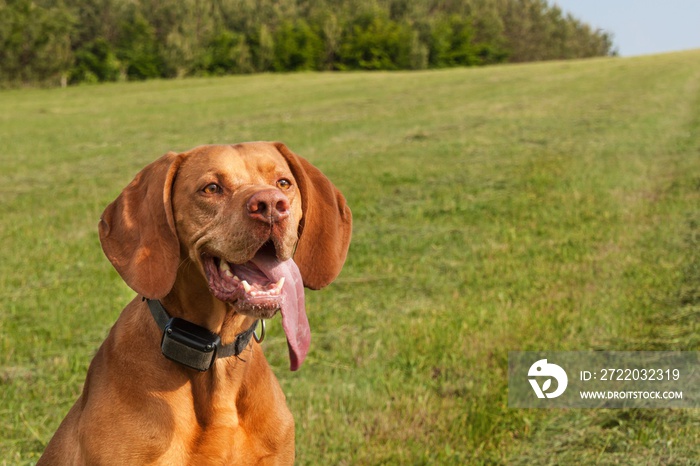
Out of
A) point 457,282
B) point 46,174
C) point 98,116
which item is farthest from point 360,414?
point 98,116

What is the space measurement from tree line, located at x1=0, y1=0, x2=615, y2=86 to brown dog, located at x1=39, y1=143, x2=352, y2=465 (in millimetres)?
55088

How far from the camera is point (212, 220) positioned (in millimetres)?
2771

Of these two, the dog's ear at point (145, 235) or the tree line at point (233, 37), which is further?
the tree line at point (233, 37)

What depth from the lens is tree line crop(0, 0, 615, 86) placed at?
5672cm

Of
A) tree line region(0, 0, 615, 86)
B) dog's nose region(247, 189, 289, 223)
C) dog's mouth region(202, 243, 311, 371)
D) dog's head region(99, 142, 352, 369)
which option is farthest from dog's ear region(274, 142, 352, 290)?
tree line region(0, 0, 615, 86)

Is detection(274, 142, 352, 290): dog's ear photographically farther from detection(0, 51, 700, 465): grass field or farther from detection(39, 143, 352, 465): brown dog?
detection(0, 51, 700, 465): grass field

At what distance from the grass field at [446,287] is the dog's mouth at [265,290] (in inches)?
58.9

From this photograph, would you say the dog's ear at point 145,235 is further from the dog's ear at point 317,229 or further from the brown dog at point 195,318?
the dog's ear at point 317,229

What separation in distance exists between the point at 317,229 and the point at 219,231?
53 centimetres

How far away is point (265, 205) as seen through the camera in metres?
2.62

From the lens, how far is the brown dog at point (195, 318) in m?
2.68

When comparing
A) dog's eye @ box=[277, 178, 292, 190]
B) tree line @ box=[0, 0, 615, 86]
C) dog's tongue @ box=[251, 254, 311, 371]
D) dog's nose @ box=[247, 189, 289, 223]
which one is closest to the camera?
dog's nose @ box=[247, 189, 289, 223]

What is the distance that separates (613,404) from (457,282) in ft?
8.35

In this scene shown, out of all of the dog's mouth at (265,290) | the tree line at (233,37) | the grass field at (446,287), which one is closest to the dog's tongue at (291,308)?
the dog's mouth at (265,290)
